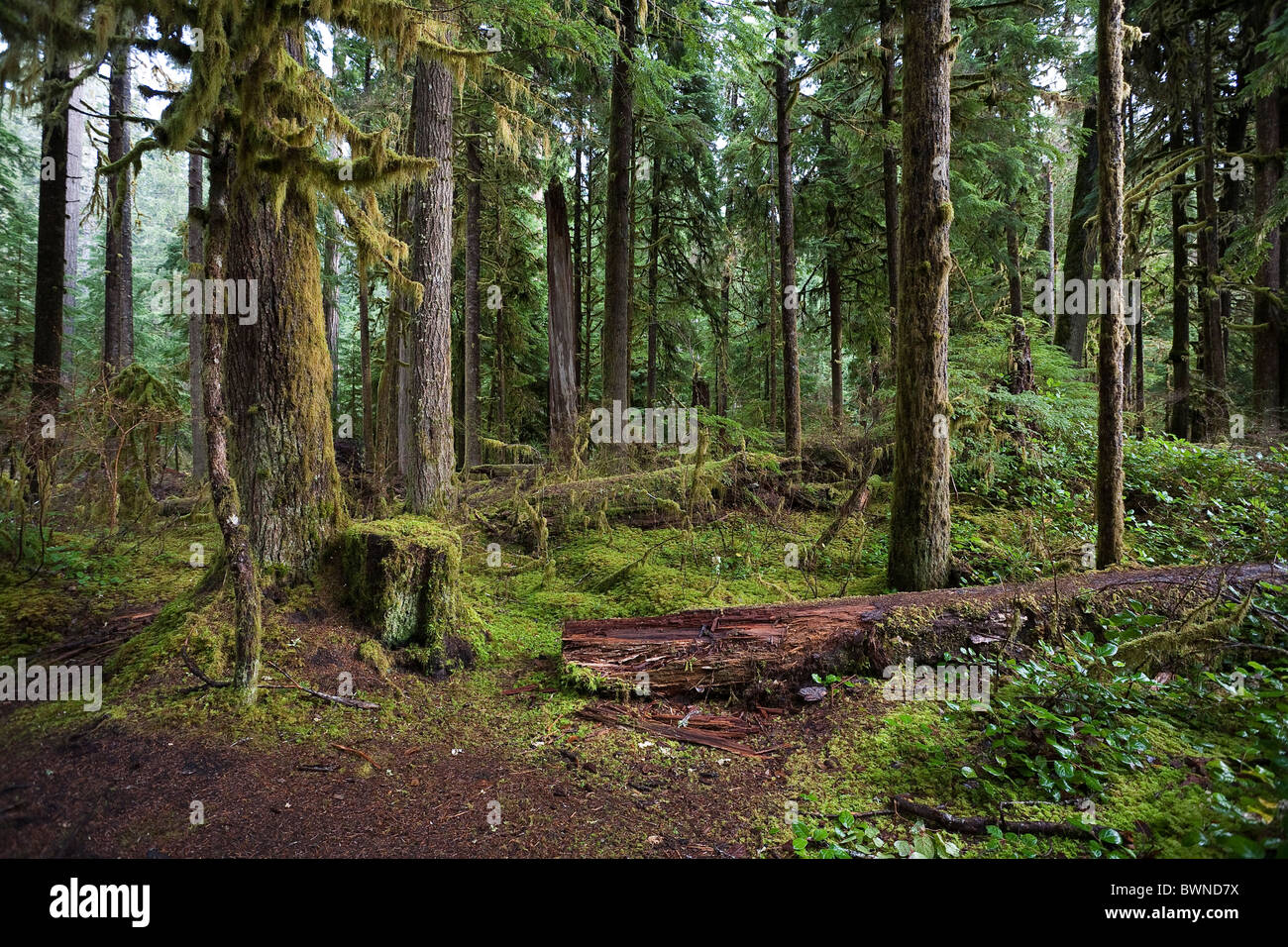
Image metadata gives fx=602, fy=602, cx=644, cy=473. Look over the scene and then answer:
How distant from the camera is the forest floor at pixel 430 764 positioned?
3201mm

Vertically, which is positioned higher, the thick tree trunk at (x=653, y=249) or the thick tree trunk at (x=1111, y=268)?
the thick tree trunk at (x=653, y=249)

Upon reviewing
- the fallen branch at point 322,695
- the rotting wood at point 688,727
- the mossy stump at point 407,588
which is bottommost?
the rotting wood at point 688,727

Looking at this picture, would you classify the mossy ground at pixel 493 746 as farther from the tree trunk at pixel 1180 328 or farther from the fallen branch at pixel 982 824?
the tree trunk at pixel 1180 328

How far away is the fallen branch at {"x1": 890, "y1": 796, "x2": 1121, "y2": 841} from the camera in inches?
121

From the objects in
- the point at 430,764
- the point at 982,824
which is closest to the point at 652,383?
the point at 430,764

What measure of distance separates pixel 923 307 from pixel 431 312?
6.20 m

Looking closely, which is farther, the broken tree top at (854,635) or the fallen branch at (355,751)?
the broken tree top at (854,635)

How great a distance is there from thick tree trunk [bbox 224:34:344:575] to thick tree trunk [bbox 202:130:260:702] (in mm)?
712

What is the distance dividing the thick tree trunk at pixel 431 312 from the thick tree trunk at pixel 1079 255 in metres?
13.6

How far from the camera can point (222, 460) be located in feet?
13.9

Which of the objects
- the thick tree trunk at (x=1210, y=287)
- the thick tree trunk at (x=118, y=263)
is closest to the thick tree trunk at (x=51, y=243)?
the thick tree trunk at (x=118, y=263)

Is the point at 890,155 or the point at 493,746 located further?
the point at 890,155

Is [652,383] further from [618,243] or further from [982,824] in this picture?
[982,824]
